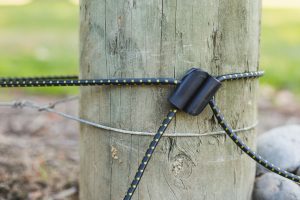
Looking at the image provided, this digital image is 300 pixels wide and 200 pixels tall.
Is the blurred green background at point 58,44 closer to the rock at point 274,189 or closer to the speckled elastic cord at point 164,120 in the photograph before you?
the rock at point 274,189

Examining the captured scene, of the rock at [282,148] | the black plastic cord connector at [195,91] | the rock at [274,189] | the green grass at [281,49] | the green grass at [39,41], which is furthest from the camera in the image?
the green grass at [39,41]

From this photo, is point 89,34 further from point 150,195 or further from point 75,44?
point 75,44

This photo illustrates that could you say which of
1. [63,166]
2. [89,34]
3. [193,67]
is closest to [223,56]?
[193,67]

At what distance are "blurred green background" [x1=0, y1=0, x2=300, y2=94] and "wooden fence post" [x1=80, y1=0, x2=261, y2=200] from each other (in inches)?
146

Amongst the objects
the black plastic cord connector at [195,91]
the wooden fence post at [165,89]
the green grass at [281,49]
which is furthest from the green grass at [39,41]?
the black plastic cord connector at [195,91]

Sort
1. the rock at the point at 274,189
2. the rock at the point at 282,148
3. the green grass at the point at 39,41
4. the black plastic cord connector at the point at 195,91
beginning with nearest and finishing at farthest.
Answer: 1. the black plastic cord connector at the point at 195,91
2. the rock at the point at 274,189
3. the rock at the point at 282,148
4. the green grass at the point at 39,41

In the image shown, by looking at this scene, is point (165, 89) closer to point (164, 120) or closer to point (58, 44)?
point (164, 120)

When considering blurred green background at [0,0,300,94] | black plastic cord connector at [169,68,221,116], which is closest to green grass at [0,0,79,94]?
blurred green background at [0,0,300,94]

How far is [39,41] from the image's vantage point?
934cm

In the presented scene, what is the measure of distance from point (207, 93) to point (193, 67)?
0.44ft

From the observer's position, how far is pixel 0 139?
13.0 feet

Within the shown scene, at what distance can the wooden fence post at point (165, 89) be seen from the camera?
7.02ft

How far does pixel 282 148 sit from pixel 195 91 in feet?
3.12

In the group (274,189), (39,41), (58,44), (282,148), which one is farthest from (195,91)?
(39,41)
